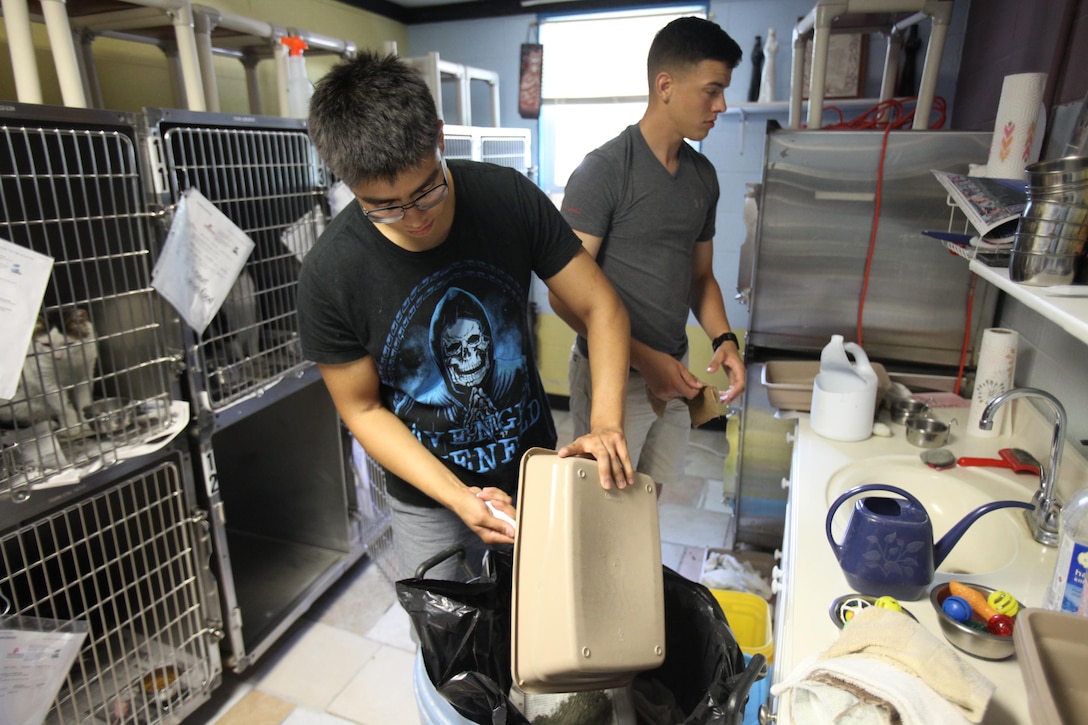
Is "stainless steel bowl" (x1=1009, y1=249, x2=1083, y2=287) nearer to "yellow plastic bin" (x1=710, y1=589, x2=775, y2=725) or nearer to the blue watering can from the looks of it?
the blue watering can

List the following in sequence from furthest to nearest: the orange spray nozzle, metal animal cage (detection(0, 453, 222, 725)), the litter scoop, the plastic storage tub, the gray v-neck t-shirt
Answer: the orange spray nozzle, the plastic storage tub, the gray v-neck t-shirt, metal animal cage (detection(0, 453, 222, 725)), the litter scoop

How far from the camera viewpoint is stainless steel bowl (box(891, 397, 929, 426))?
172 cm

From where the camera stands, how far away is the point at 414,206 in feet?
3.45

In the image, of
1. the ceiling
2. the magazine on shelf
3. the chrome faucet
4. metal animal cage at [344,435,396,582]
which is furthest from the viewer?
the ceiling

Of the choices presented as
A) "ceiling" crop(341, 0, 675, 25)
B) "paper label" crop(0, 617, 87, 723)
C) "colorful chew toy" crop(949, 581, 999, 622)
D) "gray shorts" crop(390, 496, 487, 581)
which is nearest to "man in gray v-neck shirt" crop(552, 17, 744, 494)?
"gray shorts" crop(390, 496, 487, 581)

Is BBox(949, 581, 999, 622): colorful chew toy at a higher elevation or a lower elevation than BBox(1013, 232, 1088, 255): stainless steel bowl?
lower

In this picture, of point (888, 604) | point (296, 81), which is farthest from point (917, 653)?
point (296, 81)

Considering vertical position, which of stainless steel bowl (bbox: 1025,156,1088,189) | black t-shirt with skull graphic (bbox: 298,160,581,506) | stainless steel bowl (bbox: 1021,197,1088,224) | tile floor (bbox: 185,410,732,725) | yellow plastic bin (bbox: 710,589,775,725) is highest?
stainless steel bowl (bbox: 1025,156,1088,189)

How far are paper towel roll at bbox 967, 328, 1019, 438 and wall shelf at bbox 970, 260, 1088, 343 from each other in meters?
0.47

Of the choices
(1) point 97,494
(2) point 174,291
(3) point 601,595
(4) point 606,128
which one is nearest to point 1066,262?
(3) point 601,595

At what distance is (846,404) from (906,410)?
0.79 feet

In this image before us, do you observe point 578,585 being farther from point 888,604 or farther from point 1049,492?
point 1049,492

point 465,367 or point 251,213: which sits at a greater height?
point 251,213

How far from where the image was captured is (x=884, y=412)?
1.81 m
